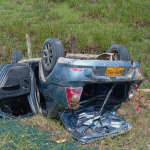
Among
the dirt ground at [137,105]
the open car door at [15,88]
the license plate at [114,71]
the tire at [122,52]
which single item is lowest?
the dirt ground at [137,105]

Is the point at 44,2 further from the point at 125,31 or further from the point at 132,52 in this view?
the point at 132,52

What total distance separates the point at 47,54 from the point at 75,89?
95 centimetres

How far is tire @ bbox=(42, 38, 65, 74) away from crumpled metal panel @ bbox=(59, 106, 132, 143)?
85cm

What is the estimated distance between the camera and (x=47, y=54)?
10.9 feet

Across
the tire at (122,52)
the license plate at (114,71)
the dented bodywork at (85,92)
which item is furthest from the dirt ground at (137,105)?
the license plate at (114,71)

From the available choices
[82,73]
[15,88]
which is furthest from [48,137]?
[15,88]

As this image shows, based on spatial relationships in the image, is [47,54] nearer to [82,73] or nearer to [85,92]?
[82,73]

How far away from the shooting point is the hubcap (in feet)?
10.7

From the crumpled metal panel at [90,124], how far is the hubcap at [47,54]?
0.91 metres

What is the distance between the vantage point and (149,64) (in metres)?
7.25

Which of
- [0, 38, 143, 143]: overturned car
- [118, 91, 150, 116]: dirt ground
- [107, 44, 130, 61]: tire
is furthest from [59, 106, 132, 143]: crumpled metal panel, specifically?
[118, 91, 150, 116]: dirt ground

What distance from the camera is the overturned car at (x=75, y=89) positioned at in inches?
110

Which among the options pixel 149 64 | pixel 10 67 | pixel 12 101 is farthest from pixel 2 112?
pixel 149 64

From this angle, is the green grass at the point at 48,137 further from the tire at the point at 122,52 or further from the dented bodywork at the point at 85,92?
the tire at the point at 122,52
